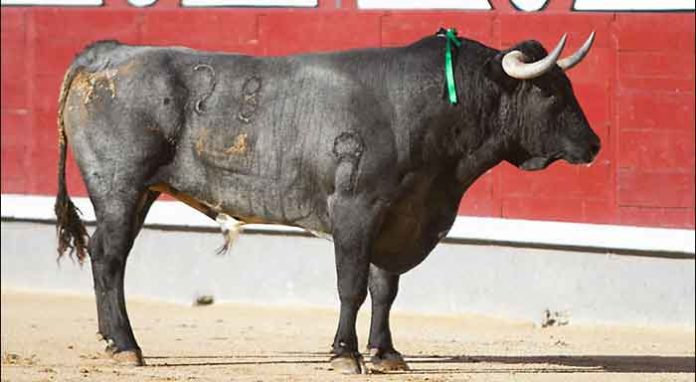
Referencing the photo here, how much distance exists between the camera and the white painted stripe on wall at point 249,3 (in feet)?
43.0

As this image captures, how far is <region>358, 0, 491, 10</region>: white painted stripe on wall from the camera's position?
1250cm

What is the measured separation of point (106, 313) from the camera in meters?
10.3

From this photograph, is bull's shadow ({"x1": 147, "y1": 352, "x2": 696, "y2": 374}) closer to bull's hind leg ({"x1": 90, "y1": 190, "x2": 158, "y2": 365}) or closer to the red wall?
bull's hind leg ({"x1": 90, "y1": 190, "x2": 158, "y2": 365})

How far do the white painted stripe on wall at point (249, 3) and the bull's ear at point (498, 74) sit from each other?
124 inches

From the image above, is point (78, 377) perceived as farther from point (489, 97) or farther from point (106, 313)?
point (489, 97)

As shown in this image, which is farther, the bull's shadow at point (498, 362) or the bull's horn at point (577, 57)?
the bull's shadow at point (498, 362)

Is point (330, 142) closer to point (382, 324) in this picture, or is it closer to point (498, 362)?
point (382, 324)

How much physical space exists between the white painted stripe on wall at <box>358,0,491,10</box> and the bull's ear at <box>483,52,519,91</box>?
2437mm

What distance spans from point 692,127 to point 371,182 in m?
2.82

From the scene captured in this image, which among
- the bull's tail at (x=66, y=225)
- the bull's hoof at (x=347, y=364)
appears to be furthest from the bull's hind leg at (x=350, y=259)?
the bull's tail at (x=66, y=225)

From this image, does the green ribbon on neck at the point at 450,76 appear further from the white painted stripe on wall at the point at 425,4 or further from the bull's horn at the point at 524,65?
the white painted stripe on wall at the point at 425,4

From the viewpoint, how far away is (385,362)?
1010 cm

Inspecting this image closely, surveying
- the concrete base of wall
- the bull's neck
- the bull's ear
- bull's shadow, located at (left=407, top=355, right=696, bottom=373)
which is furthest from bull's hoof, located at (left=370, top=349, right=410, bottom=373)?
the concrete base of wall

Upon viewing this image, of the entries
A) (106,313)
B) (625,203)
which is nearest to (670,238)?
(625,203)
